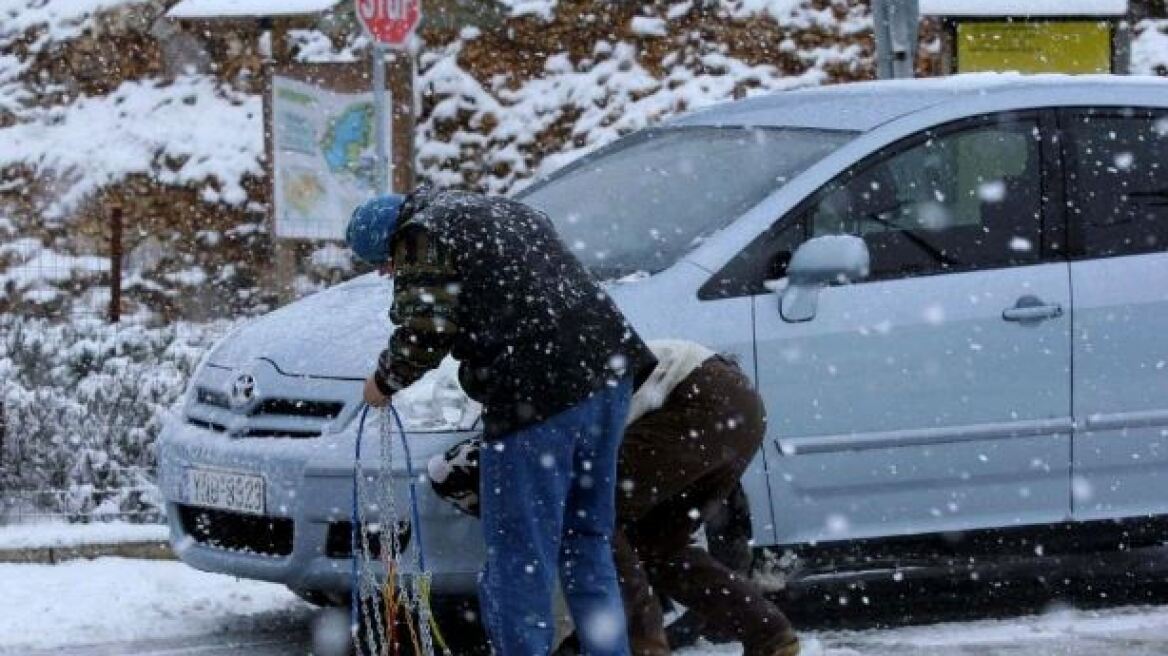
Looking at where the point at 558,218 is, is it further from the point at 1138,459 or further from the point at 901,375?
the point at 1138,459

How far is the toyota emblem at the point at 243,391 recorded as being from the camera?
6.63 metres

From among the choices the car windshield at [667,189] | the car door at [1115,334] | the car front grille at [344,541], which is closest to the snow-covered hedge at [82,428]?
the car windshield at [667,189]

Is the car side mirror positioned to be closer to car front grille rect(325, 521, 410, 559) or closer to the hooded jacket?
the hooded jacket

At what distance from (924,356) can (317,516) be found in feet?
6.16

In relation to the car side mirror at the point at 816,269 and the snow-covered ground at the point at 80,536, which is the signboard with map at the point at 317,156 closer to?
the snow-covered ground at the point at 80,536

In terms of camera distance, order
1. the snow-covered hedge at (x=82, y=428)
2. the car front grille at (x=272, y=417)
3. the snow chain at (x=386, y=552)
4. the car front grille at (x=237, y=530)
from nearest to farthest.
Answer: the snow chain at (x=386, y=552) < the car front grille at (x=272, y=417) < the car front grille at (x=237, y=530) < the snow-covered hedge at (x=82, y=428)

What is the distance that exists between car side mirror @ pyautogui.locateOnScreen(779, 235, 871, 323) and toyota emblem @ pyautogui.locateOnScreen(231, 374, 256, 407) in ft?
5.16

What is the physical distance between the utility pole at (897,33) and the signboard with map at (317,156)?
16.9 ft

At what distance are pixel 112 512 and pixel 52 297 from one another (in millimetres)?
9565

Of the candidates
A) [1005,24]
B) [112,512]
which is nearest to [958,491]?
[112,512]

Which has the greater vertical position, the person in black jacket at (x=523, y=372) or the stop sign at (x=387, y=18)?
the stop sign at (x=387, y=18)

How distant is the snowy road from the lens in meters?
6.86

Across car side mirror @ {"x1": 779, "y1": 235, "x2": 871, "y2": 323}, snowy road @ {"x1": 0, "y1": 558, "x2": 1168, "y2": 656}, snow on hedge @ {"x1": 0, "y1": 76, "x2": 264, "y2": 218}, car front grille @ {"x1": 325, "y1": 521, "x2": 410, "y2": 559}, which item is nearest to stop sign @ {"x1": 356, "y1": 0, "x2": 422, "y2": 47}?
snowy road @ {"x1": 0, "y1": 558, "x2": 1168, "y2": 656}

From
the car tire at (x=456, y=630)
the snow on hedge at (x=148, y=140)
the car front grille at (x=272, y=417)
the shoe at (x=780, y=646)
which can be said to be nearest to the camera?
the shoe at (x=780, y=646)
